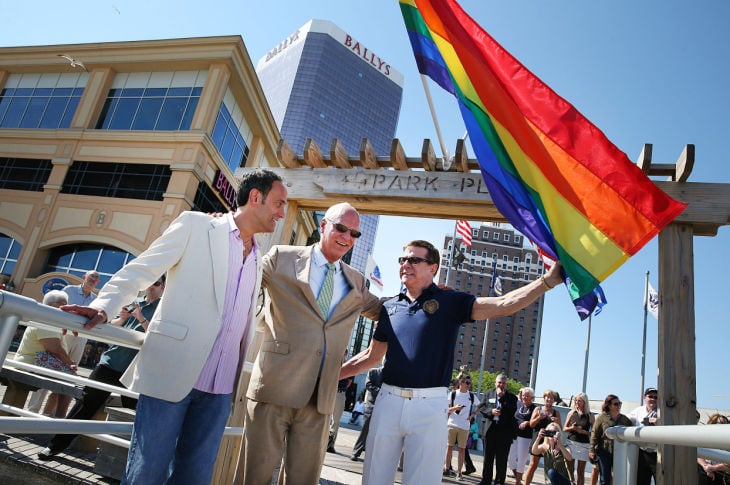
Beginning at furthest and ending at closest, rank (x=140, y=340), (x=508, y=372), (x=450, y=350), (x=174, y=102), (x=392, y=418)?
(x=508, y=372), (x=174, y=102), (x=450, y=350), (x=392, y=418), (x=140, y=340)

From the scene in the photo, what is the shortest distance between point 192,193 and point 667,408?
18702 mm

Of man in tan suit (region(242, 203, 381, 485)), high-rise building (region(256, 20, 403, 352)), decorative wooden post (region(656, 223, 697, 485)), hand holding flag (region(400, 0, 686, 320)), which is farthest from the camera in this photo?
high-rise building (region(256, 20, 403, 352))

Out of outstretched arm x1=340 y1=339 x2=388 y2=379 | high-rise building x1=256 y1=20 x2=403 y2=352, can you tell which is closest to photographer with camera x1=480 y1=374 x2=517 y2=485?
outstretched arm x1=340 y1=339 x2=388 y2=379

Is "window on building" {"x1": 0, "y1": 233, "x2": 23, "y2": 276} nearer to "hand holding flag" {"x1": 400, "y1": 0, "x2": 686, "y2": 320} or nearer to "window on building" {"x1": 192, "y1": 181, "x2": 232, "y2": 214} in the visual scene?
"window on building" {"x1": 192, "y1": 181, "x2": 232, "y2": 214}

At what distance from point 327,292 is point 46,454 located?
259 cm

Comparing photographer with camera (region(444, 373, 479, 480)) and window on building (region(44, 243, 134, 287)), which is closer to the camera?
photographer with camera (region(444, 373, 479, 480))

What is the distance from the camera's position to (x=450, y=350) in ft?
9.39

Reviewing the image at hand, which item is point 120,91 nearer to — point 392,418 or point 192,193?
point 192,193

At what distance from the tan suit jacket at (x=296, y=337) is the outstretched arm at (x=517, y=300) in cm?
79

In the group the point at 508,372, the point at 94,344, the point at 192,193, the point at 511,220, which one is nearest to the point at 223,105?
the point at 192,193

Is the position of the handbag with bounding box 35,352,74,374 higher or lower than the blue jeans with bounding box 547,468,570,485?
higher

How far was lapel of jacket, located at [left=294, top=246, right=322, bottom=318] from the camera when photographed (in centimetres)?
274

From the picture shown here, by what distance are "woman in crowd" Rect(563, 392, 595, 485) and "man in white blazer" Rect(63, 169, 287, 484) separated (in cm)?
726

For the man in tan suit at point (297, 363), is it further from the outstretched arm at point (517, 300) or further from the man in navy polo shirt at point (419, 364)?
the outstretched arm at point (517, 300)
